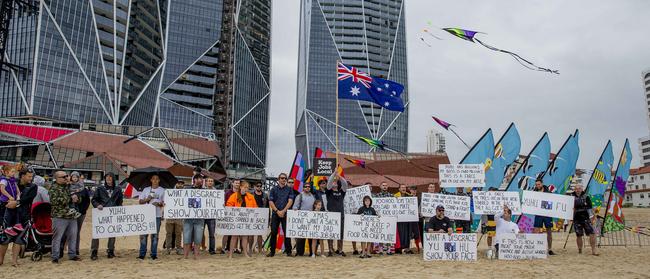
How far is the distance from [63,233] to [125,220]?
1269mm

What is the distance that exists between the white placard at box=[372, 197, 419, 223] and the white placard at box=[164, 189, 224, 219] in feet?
14.2

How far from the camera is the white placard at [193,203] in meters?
10.3

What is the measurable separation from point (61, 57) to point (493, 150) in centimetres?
8289

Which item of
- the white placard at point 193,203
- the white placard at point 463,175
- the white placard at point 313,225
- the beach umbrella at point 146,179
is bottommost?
the white placard at point 313,225

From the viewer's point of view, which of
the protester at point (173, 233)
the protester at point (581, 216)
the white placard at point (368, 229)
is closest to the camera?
the white placard at point (368, 229)

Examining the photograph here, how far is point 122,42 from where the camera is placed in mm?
92188

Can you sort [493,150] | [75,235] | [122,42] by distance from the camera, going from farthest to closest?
[122,42]
[493,150]
[75,235]

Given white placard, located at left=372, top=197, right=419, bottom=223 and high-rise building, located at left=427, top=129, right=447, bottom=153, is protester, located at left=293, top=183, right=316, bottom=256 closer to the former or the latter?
white placard, located at left=372, top=197, right=419, bottom=223

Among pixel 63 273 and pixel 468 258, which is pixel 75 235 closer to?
pixel 63 273

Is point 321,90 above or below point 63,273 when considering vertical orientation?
above

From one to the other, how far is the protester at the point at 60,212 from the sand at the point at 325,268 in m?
0.42

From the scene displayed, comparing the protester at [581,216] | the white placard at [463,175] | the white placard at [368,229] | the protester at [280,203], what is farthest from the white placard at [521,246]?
the protester at [280,203]

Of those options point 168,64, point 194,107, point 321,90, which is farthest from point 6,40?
point 321,90

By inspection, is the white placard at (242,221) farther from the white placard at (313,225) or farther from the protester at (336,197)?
the protester at (336,197)
